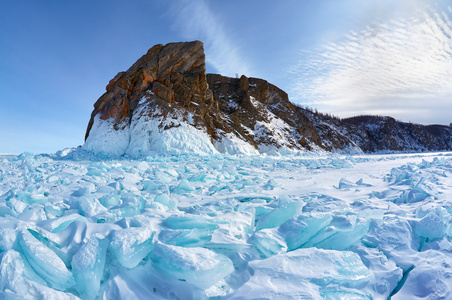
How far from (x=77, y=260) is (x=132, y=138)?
19614mm

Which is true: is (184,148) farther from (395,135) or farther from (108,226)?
(395,135)

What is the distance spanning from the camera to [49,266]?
4.89 feet

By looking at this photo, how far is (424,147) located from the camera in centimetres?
8162

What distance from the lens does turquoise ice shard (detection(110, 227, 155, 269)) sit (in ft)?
5.28

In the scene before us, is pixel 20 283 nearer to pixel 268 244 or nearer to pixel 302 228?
pixel 268 244

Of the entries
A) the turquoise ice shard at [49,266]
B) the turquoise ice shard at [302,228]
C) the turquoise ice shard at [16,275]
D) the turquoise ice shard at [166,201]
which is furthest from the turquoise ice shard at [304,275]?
the turquoise ice shard at [166,201]

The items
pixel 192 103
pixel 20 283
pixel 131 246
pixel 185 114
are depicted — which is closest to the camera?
pixel 20 283

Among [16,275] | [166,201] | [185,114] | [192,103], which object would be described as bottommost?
[16,275]

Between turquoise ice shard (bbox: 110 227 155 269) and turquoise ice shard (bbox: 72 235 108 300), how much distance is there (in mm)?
96

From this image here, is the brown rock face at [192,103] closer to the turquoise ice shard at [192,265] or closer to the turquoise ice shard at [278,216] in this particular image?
the turquoise ice shard at [278,216]

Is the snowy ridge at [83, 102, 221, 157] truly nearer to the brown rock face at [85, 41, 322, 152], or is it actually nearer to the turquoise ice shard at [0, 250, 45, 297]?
the brown rock face at [85, 41, 322, 152]

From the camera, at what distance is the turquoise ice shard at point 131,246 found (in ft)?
5.28

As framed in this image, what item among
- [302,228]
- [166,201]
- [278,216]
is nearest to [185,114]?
[166,201]

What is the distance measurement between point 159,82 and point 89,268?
2435 cm
